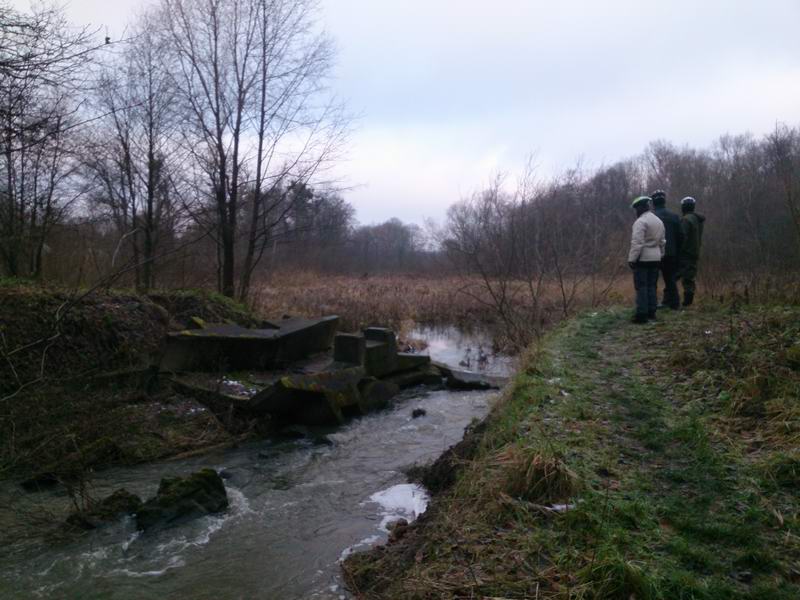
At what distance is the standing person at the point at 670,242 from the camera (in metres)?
11.4

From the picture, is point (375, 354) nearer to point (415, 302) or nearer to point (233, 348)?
point (233, 348)

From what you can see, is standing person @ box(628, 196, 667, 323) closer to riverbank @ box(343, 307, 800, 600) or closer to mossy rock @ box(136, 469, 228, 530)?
riverbank @ box(343, 307, 800, 600)

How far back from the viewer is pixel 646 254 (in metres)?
10.3

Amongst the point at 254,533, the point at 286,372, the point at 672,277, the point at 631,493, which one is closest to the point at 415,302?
the point at 286,372

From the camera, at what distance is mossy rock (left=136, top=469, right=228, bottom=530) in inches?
262

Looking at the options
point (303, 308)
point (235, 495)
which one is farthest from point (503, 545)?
point (303, 308)

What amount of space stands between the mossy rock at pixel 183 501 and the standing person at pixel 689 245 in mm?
9075

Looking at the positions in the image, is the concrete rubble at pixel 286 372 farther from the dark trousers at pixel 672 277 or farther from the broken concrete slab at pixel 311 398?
the dark trousers at pixel 672 277

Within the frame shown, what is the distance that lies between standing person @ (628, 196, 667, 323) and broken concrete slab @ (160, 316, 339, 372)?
7018mm

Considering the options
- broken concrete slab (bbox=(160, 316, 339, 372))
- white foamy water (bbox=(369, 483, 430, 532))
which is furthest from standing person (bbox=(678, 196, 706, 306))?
broken concrete slab (bbox=(160, 316, 339, 372))

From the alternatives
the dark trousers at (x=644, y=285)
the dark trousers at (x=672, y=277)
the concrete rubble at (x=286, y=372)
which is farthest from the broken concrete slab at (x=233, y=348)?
the dark trousers at (x=672, y=277)

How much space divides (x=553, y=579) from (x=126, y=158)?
18323 mm

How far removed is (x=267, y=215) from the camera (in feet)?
63.0

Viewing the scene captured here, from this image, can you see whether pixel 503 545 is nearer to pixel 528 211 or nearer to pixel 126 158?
pixel 528 211
